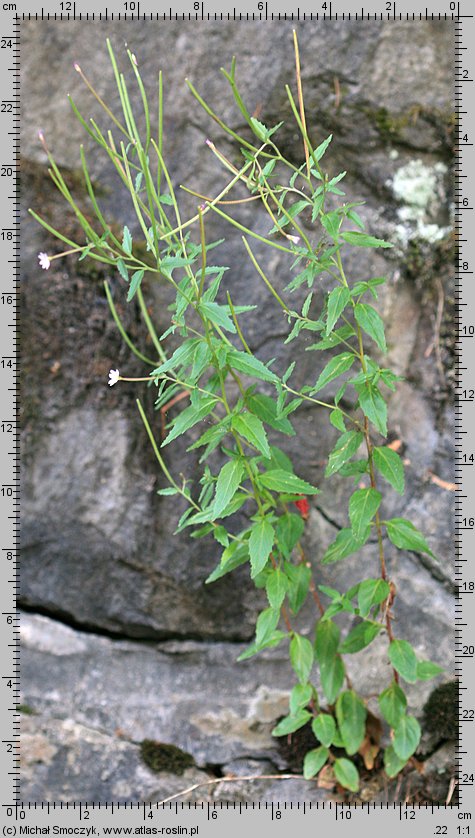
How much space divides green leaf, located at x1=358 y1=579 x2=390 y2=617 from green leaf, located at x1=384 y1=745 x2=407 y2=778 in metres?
0.53

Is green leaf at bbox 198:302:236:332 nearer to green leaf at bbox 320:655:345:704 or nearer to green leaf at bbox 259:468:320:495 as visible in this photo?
green leaf at bbox 259:468:320:495

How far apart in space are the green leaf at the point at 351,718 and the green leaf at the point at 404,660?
274 mm

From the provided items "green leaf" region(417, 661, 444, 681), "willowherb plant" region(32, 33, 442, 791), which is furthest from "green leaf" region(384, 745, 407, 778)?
"green leaf" region(417, 661, 444, 681)

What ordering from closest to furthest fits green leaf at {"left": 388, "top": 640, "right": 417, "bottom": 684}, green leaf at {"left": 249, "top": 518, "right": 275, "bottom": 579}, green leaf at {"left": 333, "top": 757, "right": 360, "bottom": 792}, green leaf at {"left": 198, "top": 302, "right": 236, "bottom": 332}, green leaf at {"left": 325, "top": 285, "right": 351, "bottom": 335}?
green leaf at {"left": 198, "top": 302, "right": 236, "bottom": 332} < green leaf at {"left": 325, "top": 285, "right": 351, "bottom": 335} < green leaf at {"left": 249, "top": 518, "right": 275, "bottom": 579} < green leaf at {"left": 388, "top": 640, "right": 417, "bottom": 684} < green leaf at {"left": 333, "top": 757, "right": 360, "bottom": 792}

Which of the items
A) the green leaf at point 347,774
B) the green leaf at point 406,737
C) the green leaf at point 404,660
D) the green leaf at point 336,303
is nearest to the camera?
the green leaf at point 336,303

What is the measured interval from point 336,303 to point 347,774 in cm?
146

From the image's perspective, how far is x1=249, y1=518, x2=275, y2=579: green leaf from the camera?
2016 mm

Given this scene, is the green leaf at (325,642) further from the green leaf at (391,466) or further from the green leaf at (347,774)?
the green leaf at (391,466)

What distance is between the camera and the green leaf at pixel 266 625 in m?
2.21

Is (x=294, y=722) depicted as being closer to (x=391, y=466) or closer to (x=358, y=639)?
(x=358, y=639)

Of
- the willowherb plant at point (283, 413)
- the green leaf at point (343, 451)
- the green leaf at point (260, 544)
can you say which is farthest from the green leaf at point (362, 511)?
the green leaf at point (260, 544)

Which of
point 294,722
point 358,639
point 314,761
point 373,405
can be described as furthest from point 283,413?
point 314,761

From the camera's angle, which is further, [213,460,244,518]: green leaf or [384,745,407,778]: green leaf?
[384,745,407,778]: green leaf

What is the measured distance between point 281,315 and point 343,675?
1172 millimetres
